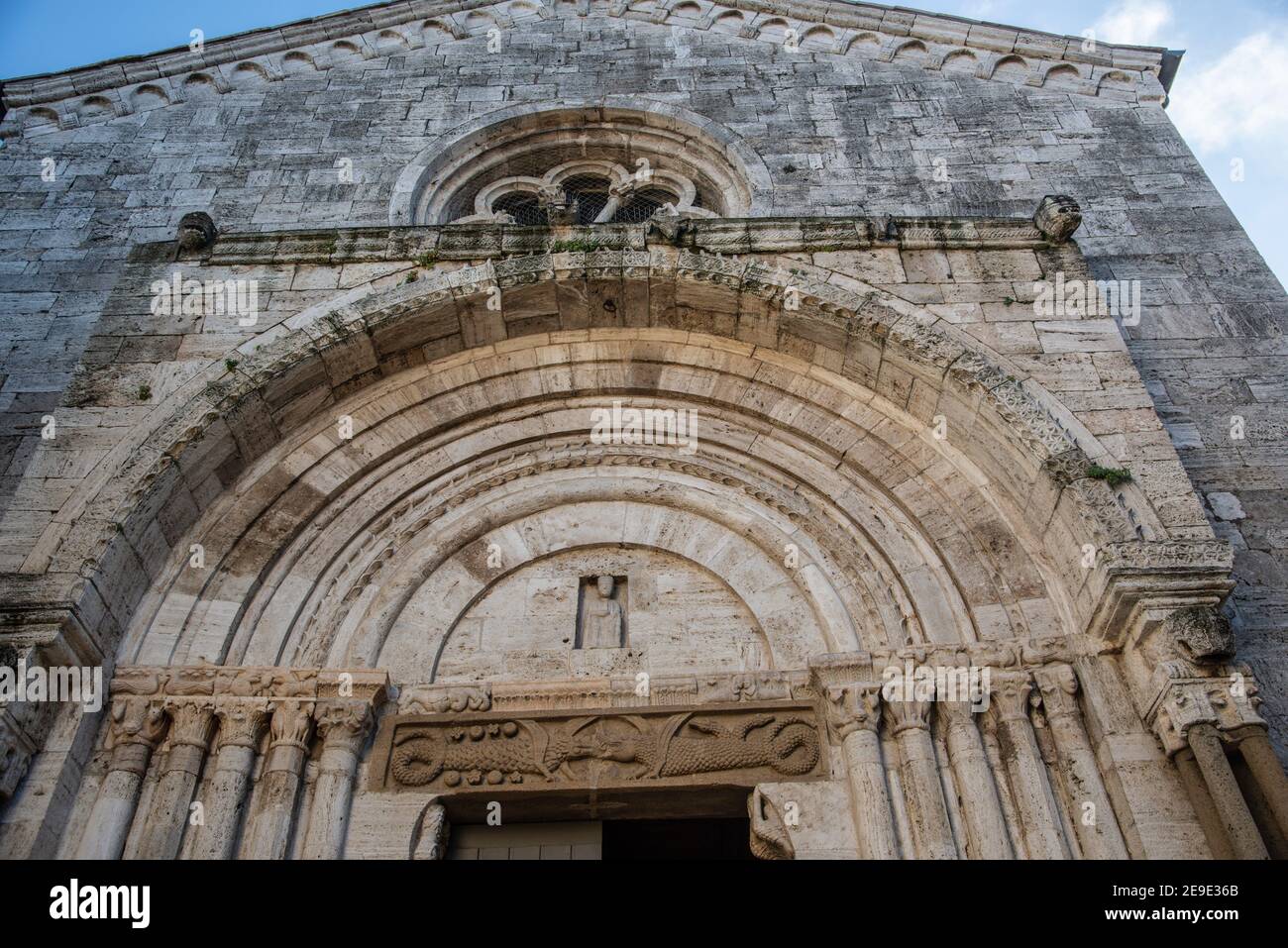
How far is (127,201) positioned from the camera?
365 inches

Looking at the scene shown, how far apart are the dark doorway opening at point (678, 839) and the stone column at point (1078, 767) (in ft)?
8.43

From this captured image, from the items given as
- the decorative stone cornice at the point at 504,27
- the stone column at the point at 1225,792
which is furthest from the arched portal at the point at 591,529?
the decorative stone cornice at the point at 504,27

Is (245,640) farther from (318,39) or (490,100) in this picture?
(318,39)

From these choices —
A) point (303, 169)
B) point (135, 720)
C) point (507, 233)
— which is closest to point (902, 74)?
point (507, 233)

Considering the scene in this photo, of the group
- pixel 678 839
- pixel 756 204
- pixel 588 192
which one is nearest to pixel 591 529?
pixel 678 839

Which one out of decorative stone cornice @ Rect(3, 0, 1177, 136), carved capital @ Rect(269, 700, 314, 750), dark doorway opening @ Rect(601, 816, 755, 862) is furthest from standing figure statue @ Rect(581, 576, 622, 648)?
decorative stone cornice @ Rect(3, 0, 1177, 136)

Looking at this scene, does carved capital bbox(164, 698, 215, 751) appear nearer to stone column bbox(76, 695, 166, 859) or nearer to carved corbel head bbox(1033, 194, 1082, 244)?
stone column bbox(76, 695, 166, 859)

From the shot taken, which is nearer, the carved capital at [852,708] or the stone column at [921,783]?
the stone column at [921,783]

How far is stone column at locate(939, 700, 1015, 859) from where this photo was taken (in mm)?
5285

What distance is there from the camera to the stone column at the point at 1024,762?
5312 millimetres

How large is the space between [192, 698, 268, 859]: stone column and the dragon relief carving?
2.53 feet

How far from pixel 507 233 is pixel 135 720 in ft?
13.8

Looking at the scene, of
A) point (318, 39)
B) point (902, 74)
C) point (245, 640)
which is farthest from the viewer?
point (318, 39)

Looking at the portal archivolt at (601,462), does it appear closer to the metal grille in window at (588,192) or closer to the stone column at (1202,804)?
the stone column at (1202,804)
